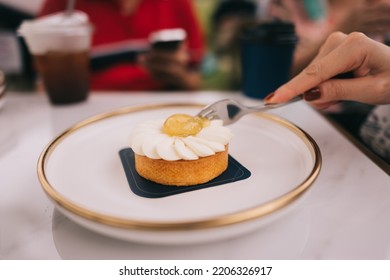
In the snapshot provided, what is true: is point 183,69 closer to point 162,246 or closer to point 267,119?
point 267,119

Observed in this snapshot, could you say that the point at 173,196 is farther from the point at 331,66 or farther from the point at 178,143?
the point at 331,66

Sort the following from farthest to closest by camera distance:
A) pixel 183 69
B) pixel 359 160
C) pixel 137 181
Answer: pixel 183 69 → pixel 359 160 → pixel 137 181

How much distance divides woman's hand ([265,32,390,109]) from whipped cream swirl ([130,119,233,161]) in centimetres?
20

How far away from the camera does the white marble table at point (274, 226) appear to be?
0.66 meters

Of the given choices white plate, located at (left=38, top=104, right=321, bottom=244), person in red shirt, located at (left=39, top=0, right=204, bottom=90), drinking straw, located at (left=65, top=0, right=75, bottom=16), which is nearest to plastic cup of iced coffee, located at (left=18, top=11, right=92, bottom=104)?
drinking straw, located at (left=65, top=0, right=75, bottom=16)

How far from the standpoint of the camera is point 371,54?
0.91 metres

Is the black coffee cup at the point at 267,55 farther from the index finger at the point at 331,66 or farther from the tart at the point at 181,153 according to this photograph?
the tart at the point at 181,153

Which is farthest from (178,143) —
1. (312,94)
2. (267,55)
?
(267,55)

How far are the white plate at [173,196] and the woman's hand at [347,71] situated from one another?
121 mm

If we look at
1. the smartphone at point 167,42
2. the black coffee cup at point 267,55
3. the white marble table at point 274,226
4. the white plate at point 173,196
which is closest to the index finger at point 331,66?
the white plate at point 173,196

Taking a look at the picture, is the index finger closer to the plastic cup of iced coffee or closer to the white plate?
the white plate
